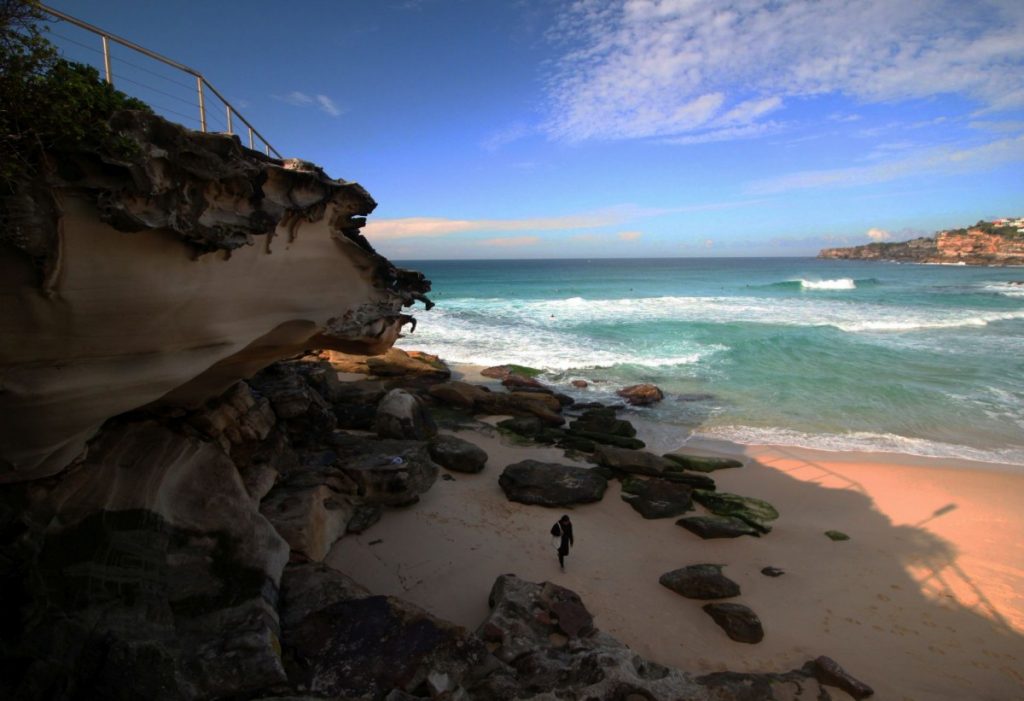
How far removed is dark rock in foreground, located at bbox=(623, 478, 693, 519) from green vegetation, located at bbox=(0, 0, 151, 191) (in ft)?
30.5

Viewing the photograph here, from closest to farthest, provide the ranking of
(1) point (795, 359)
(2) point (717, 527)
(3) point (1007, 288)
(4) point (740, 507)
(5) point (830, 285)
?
(2) point (717, 527) → (4) point (740, 507) → (1) point (795, 359) → (3) point (1007, 288) → (5) point (830, 285)

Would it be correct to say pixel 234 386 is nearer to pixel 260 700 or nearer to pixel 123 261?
pixel 123 261

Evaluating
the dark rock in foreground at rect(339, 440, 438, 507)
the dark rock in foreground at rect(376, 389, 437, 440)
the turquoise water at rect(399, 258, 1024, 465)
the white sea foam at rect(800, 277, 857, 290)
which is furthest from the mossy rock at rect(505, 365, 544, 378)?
the white sea foam at rect(800, 277, 857, 290)

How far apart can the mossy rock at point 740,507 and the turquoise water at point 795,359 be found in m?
3.81

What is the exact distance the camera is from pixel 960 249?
10606cm

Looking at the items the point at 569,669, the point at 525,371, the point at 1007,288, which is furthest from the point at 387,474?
the point at 1007,288

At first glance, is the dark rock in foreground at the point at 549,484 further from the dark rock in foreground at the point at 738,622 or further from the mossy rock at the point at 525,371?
the mossy rock at the point at 525,371

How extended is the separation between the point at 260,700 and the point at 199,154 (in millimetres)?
4496

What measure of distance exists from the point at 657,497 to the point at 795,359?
15265mm

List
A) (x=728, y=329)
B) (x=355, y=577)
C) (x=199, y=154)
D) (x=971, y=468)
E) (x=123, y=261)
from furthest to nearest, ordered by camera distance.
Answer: (x=728, y=329) → (x=971, y=468) → (x=355, y=577) → (x=199, y=154) → (x=123, y=261)

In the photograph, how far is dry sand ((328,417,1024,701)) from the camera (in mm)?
6523

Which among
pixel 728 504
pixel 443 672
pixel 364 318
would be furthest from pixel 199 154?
pixel 728 504

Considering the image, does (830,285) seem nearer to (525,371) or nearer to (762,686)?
(525,371)

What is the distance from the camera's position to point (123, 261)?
4340 millimetres
